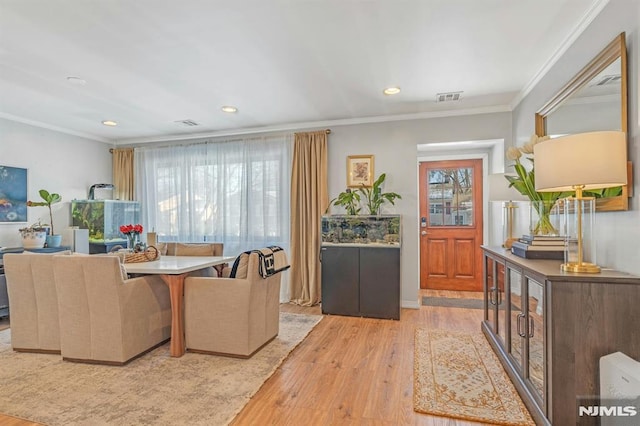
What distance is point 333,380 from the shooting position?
8.06 feet

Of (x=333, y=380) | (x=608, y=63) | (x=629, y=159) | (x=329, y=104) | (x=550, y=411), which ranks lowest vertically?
(x=333, y=380)

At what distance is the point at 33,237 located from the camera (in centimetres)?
411

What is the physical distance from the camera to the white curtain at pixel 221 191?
192 inches

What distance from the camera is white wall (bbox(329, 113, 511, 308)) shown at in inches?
167

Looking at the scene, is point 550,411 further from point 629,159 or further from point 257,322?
point 257,322

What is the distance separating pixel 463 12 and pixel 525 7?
0.36 m

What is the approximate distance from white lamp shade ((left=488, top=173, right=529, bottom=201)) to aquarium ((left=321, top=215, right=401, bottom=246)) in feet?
3.73

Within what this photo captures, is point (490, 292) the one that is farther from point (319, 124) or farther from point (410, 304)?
point (319, 124)

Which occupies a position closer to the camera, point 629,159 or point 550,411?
point 550,411

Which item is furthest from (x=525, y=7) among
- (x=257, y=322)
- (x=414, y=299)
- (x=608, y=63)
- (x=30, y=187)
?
(x=30, y=187)

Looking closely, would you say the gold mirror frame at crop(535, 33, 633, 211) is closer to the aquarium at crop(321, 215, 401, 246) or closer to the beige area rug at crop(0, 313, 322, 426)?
the aquarium at crop(321, 215, 401, 246)

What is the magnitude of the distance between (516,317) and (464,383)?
22.9 inches

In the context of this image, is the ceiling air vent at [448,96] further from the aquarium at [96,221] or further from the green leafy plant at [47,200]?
the green leafy plant at [47,200]

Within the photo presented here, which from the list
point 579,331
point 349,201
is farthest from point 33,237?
point 579,331
